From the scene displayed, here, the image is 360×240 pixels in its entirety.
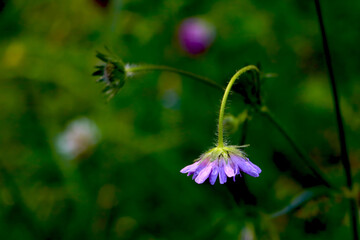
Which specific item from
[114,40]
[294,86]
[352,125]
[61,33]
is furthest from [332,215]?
[61,33]

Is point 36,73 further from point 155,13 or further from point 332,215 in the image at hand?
point 332,215

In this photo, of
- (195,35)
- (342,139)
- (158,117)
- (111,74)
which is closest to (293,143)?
(342,139)

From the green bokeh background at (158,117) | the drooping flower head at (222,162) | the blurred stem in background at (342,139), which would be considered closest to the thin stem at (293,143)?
the blurred stem in background at (342,139)

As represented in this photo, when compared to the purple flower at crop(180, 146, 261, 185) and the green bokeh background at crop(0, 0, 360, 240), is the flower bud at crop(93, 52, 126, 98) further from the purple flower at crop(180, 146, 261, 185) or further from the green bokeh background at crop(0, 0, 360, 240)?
the green bokeh background at crop(0, 0, 360, 240)

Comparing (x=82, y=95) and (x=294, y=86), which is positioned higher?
(x=294, y=86)

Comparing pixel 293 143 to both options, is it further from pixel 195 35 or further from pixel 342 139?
pixel 195 35

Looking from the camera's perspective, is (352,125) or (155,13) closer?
(352,125)

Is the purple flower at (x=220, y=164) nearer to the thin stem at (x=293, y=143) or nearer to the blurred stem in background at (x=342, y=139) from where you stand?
the thin stem at (x=293, y=143)
